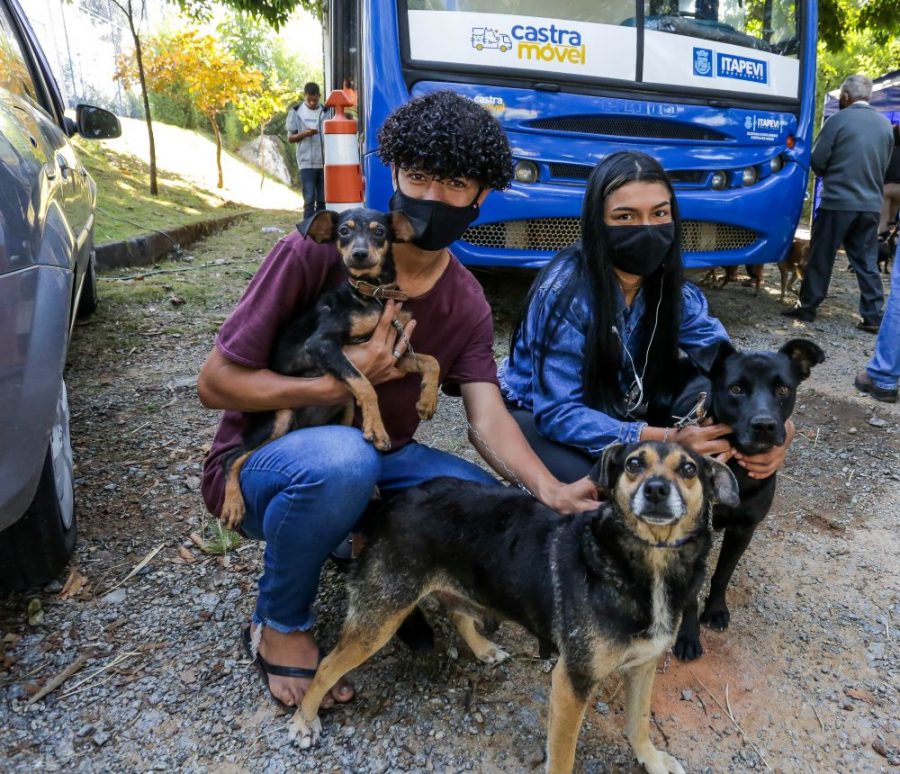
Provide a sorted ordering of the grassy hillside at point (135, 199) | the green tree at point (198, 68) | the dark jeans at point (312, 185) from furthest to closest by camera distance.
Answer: the green tree at point (198, 68), the dark jeans at point (312, 185), the grassy hillside at point (135, 199)

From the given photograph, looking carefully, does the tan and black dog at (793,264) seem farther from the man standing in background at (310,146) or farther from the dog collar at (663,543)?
the man standing in background at (310,146)

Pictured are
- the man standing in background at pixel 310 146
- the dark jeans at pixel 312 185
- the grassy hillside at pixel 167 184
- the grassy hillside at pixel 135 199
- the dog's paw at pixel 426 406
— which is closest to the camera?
the dog's paw at pixel 426 406

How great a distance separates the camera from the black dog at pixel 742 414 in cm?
226

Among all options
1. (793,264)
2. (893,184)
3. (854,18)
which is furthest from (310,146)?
(854,18)

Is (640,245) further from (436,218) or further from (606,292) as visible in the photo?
(436,218)

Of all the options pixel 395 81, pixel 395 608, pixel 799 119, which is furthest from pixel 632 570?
pixel 799 119

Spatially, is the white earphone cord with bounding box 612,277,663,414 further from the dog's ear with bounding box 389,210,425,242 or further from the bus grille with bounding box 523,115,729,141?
the bus grille with bounding box 523,115,729,141

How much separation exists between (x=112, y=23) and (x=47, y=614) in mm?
19869

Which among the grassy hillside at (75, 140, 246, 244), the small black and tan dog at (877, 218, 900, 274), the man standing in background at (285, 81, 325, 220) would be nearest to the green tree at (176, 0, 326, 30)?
the man standing in background at (285, 81, 325, 220)

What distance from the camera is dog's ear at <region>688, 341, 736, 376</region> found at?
7.79 ft

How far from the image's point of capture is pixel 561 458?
260 centimetres

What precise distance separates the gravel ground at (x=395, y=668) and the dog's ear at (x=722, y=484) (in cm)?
80

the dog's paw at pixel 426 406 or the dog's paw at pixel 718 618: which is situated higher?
the dog's paw at pixel 426 406

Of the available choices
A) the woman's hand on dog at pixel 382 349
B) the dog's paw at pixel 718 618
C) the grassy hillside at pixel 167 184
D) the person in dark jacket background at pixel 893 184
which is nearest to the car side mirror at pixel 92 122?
the grassy hillside at pixel 167 184
